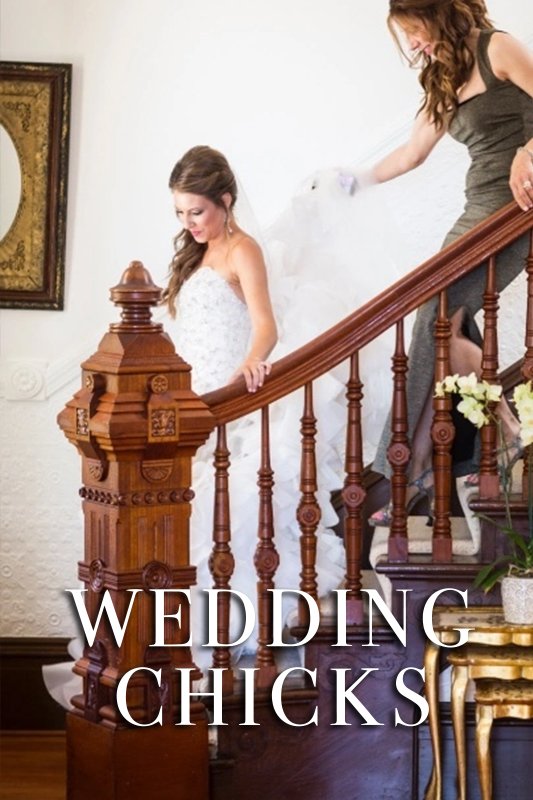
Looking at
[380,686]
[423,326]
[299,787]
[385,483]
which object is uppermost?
[423,326]

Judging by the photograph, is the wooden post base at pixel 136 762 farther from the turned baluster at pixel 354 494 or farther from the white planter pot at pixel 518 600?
the white planter pot at pixel 518 600

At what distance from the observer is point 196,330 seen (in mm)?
5258

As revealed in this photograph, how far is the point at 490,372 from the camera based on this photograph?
13.9 feet

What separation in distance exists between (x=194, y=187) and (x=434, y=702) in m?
2.22

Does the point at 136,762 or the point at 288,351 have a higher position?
the point at 288,351

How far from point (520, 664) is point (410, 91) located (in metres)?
2.45

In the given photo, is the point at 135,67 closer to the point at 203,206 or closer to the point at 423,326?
the point at 203,206

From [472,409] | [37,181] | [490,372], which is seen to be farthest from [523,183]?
[37,181]

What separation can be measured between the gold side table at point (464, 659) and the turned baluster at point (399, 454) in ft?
0.72

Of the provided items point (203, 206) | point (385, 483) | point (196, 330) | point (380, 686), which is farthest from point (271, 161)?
point (380, 686)

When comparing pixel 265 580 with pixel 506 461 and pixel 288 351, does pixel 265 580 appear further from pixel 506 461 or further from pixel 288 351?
pixel 288 351

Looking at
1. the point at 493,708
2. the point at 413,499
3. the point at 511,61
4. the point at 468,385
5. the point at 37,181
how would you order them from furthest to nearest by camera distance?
the point at 37,181, the point at 511,61, the point at 413,499, the point at 468,385, the point at 493,708

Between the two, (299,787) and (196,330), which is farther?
(196,330)

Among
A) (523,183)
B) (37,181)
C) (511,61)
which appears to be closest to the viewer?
(523,183)
